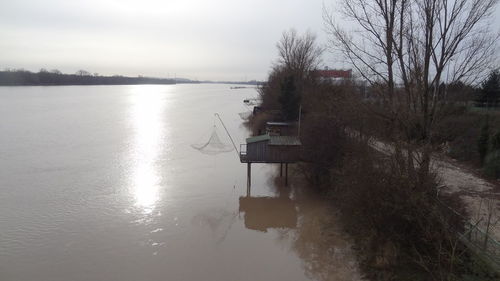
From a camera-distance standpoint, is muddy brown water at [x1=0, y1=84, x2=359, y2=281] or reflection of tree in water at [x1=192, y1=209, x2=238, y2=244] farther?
reflection of tree in water at [x1=192, y1=209, x2=238, y2=244]

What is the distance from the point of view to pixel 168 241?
1778 centimetres

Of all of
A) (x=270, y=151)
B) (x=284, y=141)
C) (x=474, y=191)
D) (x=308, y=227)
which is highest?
(x=284, y=141)

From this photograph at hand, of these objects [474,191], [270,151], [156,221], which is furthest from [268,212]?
[474,191]

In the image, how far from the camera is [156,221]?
20.1 m

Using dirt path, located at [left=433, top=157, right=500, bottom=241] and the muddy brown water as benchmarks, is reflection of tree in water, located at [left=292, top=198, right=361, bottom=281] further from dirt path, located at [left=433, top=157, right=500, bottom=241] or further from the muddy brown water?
dirt path, located at [left=433, top=157, right=500, bottom=241]

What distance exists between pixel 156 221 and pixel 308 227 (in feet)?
27.1

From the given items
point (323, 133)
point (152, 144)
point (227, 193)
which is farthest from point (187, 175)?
point (152, 144)

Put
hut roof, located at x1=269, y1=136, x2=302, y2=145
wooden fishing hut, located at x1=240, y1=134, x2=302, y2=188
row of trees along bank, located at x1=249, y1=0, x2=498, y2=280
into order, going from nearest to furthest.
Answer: row of trees along bank, located at x1=249, y1=0, x2=498, y2=280 → wooden fishing hut, located at x1=240, y1=134, x2=302, y2=188 → hut roof, located at x1=269, y1=136, x2=302, y2=145

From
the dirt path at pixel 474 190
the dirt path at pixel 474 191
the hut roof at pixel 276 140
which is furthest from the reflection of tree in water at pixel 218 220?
the dirt path at pixel 474 191

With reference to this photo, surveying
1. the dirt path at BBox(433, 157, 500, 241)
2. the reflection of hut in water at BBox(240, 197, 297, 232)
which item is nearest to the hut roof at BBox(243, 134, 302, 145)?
the reflection of hut in water at BBox(240, 197, 297, 232)

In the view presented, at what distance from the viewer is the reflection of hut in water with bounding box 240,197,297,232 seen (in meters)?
20.3

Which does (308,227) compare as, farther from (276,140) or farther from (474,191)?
(474,191)

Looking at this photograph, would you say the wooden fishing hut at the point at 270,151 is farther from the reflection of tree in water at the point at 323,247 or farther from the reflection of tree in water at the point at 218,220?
the reflection of tree in water at the point at 218,220

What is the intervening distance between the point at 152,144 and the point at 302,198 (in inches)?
892
